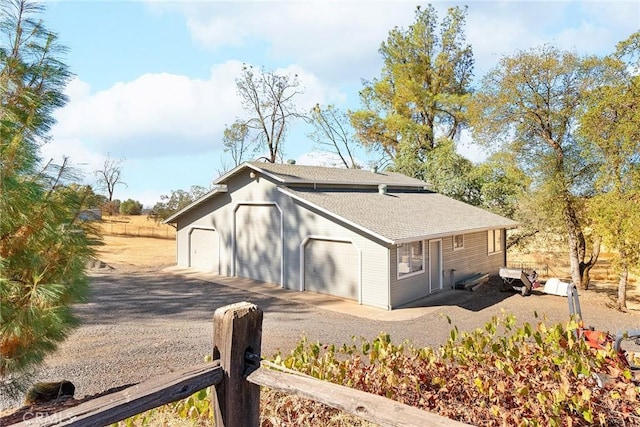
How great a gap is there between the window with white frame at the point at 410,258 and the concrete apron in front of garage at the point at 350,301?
105 centimetres

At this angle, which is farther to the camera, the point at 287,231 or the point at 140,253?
the point at 140,253

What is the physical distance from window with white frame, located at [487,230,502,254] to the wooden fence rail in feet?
59.2

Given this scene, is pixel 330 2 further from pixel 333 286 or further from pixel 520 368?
pixel 333 286

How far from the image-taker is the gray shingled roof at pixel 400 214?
13148 mm

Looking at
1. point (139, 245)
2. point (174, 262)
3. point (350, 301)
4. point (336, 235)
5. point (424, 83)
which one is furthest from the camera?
point (139, 245)

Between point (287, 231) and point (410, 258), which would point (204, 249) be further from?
point (410, 258)

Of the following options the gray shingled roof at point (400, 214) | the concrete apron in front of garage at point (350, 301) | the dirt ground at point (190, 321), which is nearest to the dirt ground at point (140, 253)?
the dirt ground at point (190, 321)

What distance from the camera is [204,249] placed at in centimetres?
1958

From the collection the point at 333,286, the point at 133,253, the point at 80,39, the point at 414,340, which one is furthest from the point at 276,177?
the point at 133,253

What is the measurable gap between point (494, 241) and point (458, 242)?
402 cm

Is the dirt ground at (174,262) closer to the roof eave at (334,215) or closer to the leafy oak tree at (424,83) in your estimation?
the roof eave at (334,215)

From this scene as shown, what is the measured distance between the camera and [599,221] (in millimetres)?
15359

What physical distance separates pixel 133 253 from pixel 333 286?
17.1 metres

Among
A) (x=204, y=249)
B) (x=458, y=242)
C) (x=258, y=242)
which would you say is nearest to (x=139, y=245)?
(x=204, y=249)
